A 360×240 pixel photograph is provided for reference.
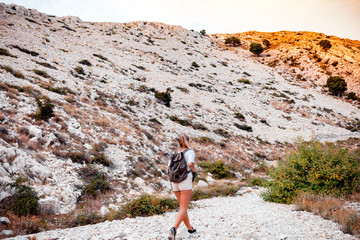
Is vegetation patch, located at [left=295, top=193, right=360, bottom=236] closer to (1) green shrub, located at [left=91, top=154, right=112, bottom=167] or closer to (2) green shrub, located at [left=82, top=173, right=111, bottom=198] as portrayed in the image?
(2) green shrub, located at [left=82, top=173, right=111, bottom=198]

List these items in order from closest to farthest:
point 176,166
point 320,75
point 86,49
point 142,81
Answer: point 176,166 < point 142,81 < point 86,49 < point 320,75

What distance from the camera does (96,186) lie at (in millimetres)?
7859

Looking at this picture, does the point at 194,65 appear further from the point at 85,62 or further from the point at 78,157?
the point at 78,157

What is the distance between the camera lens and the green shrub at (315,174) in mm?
7188

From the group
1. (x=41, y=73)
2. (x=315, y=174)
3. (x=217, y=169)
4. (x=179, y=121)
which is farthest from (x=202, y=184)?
(x=41, y=73)

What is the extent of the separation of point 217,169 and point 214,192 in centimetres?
370

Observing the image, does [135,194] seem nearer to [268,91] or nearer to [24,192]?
[24,192]

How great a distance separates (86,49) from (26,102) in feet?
85.4

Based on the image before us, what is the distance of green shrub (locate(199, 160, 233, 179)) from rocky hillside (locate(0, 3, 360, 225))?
2.81 ft

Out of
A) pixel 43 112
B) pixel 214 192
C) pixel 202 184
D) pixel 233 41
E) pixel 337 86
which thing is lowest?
pixel 202 184

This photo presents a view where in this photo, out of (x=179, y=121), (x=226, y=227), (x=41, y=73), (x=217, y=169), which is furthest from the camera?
(x=179, y=121)

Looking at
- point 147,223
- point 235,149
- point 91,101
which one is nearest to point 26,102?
point 91,101

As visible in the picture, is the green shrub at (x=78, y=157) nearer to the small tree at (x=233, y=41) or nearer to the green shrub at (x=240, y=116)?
the green shrub at (x=240, y=116)

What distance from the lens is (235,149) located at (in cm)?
1919
